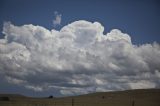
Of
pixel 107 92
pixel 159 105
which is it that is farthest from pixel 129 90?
pixel 159 105

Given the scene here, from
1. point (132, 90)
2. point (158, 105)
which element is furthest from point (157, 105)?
point (132, 90)

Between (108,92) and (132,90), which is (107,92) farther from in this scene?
(132,90)

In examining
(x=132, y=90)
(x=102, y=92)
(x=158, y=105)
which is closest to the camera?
(x=158, y=105)

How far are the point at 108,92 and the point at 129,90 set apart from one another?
30.4 ft

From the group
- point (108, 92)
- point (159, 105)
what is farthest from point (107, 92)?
point (159, 105)

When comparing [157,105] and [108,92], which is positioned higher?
[108,92]

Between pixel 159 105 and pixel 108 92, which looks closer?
pixel 159 105

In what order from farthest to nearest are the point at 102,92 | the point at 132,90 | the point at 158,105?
the point at 102,92 → the point at 132,90 → the point at 158,105

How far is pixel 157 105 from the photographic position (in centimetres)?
7206

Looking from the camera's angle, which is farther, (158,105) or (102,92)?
(102,92)

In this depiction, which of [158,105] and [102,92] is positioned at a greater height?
[102,92]

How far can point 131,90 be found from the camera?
134 m

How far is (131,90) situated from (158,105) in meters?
62.0

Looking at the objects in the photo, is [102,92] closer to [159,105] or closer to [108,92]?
[108,92]
